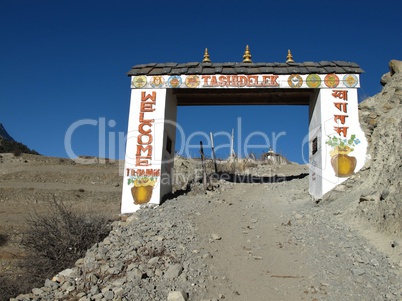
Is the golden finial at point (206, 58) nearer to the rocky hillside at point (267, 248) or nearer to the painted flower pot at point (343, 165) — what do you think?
the rocky hillside at point (267, 248)

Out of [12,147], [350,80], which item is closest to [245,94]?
[350,80]

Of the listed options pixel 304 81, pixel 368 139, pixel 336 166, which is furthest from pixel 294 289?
pixel 304 81

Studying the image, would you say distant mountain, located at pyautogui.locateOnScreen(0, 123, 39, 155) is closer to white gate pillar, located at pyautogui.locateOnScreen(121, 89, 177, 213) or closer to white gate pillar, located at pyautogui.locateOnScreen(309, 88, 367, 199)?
white gate pillar, located at pyautogui.locateOnScreen(121, 89, 177, 213)

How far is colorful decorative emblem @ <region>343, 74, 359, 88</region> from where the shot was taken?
1159cm

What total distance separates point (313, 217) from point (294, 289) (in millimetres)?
3416

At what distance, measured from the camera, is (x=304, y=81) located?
38.8 ft

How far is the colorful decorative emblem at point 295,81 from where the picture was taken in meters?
11.9

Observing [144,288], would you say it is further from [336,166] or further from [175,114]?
[175,114]

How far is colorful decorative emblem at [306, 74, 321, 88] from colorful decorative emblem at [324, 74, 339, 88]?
0.68 feet

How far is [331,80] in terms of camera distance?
38.4 ft

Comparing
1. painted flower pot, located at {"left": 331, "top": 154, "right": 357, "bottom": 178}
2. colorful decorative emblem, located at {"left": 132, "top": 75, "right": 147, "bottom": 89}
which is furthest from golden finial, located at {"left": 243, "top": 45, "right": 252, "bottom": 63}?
painted flower pot, located at {"left": 331, "top": 154, "right": 357, "bottom": 178}

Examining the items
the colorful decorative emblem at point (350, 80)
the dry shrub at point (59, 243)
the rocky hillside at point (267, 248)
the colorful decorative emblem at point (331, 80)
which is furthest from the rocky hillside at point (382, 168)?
the dry shrub at point (59, 243)

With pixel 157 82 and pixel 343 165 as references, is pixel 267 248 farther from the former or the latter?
pixel 157 82

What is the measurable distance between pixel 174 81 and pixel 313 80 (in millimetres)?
4202
